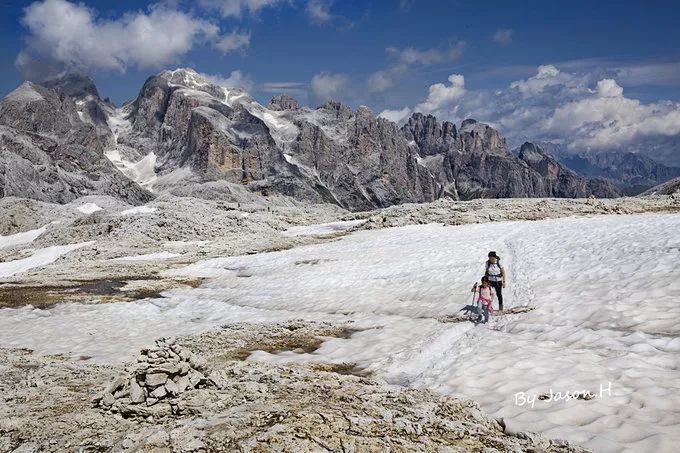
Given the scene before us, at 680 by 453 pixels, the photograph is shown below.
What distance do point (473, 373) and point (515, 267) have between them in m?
15.9

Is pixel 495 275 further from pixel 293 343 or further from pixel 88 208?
pixel 88 208

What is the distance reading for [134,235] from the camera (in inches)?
2320

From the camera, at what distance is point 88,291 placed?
30.0 m

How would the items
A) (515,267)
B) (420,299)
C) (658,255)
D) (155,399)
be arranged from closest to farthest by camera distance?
1. (155,399)
2. (658,255)
3. (420,299)
4. (515,267)

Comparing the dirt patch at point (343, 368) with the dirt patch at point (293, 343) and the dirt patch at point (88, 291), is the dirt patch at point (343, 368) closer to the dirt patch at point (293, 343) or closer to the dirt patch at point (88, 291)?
the dirt patch at point (293, 343)

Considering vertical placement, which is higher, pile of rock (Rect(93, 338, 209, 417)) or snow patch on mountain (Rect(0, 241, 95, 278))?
snow patch on mountain (Rect(0, 241, 95, 278))

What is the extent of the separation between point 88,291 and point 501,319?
26.2 m

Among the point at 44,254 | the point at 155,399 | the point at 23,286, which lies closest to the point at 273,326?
the point at 155,399

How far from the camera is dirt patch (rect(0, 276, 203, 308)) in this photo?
2669cm

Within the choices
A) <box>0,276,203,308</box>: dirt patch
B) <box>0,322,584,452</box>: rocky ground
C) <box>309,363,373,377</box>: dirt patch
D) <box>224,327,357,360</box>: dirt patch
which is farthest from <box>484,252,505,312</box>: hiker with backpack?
<box>0,276,203,308</box>: dirt patch

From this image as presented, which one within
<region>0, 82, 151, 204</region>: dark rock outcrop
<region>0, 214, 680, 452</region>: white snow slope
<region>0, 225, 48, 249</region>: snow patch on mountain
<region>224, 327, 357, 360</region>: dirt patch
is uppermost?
<region>0, 82, 151, 204</region>: dark rock outcrop

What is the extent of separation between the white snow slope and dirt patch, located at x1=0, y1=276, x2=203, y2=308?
2.03 meters

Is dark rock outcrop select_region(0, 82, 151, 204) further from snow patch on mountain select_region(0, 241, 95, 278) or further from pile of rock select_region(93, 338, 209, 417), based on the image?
pile of rock select_region(93, 338, 209, 417)

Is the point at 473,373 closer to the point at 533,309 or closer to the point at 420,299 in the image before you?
the point at 533,309
